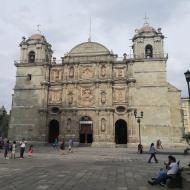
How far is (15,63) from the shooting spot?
Answer: 45938 millimetres

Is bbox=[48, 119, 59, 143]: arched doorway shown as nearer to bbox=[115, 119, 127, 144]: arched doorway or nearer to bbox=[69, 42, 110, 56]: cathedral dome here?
bbox=[115, 119, 127, 144]: arched doorway

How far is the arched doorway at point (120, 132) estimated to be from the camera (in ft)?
138

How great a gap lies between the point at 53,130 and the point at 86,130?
591 cm

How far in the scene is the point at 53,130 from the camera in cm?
4388

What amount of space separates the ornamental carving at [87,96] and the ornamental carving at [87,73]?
2072 millimetres

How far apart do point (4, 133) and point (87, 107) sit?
112ft

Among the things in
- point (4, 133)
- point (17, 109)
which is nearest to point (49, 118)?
point (17, 109)

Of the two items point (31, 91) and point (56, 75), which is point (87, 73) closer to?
point (56, 75)

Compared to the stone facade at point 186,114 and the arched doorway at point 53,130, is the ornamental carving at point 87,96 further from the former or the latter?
the stone facade at point 186,114

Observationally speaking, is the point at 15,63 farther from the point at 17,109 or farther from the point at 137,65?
the point at 137,65

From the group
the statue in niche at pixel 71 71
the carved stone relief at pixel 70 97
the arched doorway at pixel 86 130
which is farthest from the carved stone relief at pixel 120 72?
the arched doorway at pixel 86 130

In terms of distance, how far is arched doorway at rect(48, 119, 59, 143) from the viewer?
4347cm

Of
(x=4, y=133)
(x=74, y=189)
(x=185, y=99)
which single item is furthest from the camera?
(x=185, y=99)

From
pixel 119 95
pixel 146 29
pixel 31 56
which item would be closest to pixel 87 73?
pixel 119 95
